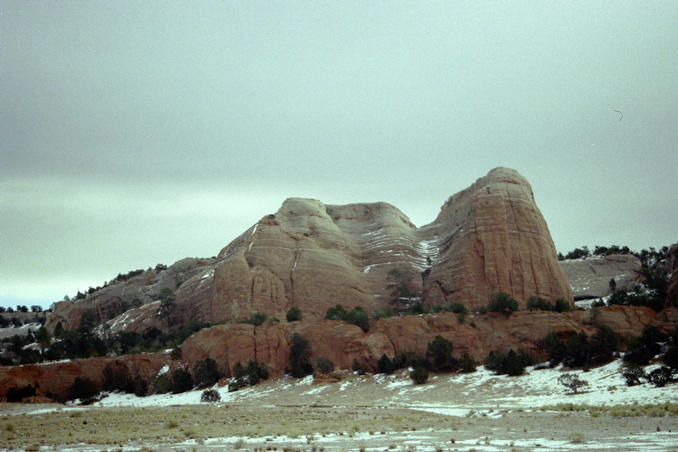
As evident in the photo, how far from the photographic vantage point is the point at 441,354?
52000 mm

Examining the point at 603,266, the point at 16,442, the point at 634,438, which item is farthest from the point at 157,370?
the point at 603,266

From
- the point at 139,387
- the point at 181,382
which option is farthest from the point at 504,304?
the point at 139,387

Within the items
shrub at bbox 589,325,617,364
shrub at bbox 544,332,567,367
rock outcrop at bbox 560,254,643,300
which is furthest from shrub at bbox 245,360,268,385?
rock outcrop at bbox 560,254,643,300

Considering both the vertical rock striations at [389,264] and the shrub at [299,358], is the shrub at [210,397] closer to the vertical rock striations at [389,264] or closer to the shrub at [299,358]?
the shrub at [299,358]

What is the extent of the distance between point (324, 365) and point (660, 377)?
2887cm

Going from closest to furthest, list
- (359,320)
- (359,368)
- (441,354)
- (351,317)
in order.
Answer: (441,354) → (359,368) → (359,320) → (351,317)

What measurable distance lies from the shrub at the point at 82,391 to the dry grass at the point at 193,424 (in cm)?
2374

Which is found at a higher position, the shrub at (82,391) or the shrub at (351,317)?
the shrub at (351,317)

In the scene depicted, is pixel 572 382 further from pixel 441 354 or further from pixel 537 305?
pixel 537 305

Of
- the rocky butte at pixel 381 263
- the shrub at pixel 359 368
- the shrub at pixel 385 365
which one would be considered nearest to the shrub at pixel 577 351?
the shrub at pixel 385 365

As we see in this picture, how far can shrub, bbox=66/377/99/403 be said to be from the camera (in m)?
58.8

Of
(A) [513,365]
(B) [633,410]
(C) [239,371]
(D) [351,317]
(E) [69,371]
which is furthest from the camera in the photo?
(D) [351,317]

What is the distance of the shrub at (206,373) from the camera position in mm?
56625

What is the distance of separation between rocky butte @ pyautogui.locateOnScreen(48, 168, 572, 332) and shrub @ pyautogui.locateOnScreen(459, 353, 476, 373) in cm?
1965
